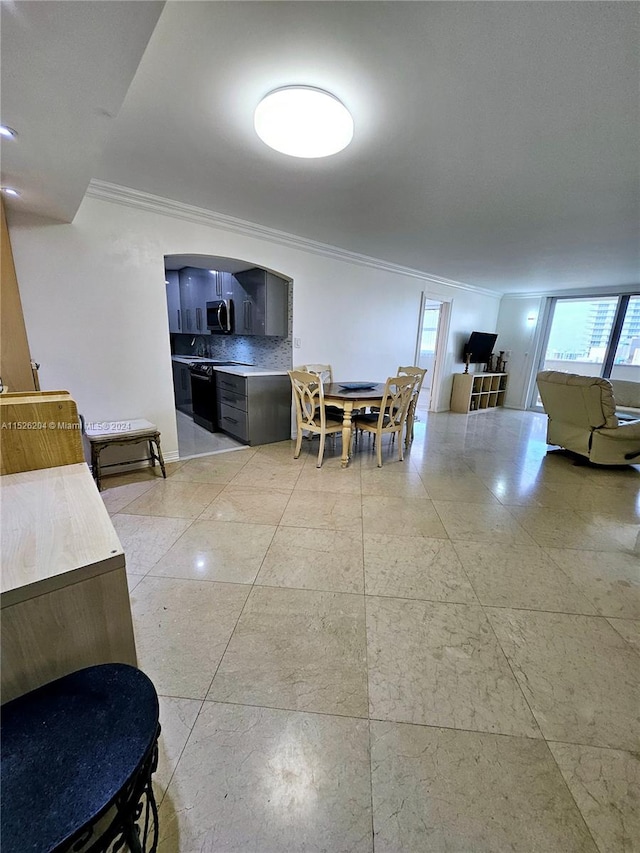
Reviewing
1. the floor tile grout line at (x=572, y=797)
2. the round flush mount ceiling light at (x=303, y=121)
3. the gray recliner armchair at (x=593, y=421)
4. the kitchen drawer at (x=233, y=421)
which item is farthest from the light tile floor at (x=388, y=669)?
the round flush mount ceiling light at (x=303, y=121)

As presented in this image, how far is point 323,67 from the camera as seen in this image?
142 cm

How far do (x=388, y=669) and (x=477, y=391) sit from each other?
6.30m

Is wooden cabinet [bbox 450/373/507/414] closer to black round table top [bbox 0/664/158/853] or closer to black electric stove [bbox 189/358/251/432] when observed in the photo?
black electric stove [bbox 189/358/251/432]

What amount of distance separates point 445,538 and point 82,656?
2.05 m

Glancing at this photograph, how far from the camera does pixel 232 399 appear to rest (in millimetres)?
4098

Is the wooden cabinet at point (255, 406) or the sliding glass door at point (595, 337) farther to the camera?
the sliding glass door at point (595, 337)

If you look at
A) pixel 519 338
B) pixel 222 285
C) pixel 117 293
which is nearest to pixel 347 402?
pixel 117 293

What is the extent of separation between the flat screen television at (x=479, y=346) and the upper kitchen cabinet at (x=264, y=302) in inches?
163

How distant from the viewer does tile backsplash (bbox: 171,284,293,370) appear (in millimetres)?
4301

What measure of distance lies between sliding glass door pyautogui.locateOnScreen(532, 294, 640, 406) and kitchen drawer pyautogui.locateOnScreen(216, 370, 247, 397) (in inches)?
239

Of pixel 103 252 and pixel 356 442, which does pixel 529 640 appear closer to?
pixel 356 442

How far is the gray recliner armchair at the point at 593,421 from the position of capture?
3.41 metres

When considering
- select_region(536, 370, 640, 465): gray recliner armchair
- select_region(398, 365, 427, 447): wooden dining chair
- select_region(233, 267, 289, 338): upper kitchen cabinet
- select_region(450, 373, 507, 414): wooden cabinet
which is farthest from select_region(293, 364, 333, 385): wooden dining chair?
select_region(450, 373, 507, 414): wooden cabinet

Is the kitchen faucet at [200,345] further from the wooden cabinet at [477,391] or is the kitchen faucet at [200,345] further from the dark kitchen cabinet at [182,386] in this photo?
the wooden cabinet at [477,391]
